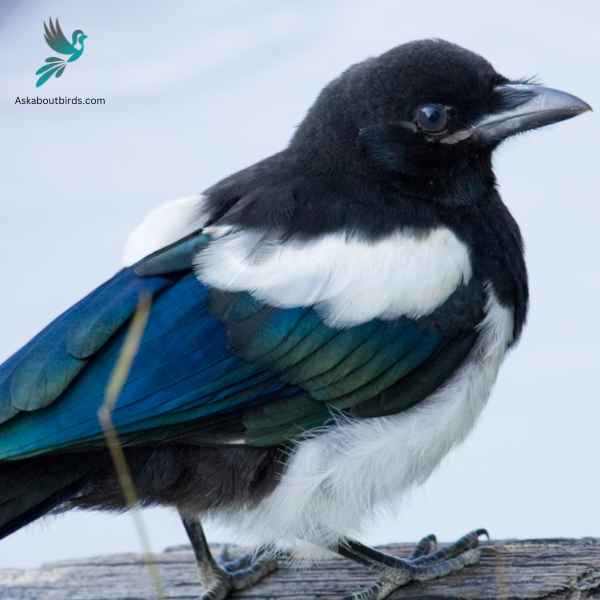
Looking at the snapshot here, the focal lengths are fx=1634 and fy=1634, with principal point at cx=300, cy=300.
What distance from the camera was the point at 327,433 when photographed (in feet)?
8.42

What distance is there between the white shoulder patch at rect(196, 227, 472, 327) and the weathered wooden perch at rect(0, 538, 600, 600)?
496 millimetres

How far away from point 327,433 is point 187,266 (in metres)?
0.34

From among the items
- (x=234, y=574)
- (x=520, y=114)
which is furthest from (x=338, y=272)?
(x=234, y=574)

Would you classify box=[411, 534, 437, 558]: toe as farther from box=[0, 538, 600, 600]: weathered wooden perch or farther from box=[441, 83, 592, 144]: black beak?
box=[441, 83, 592, 144]: black beak

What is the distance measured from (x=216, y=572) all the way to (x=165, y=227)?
64 cm

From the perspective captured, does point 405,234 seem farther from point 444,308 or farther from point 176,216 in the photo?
point 176,216

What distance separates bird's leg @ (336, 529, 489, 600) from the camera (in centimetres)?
278

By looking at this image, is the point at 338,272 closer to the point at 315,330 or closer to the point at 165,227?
the point at 315,330

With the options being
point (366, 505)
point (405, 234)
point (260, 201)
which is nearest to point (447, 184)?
point (405, 234)

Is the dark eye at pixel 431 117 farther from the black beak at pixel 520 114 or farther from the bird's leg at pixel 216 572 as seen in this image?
the bird's leg at pixel 216 572

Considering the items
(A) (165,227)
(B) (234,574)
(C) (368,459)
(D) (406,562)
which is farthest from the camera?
(B) (234,574)

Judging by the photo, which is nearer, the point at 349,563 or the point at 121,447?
the point at 121,447

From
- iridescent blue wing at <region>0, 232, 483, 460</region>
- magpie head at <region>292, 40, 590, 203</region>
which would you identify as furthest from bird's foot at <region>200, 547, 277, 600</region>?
magpie head at <region>292, 40, 590, 203</region>

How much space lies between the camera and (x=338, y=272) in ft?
8.42
